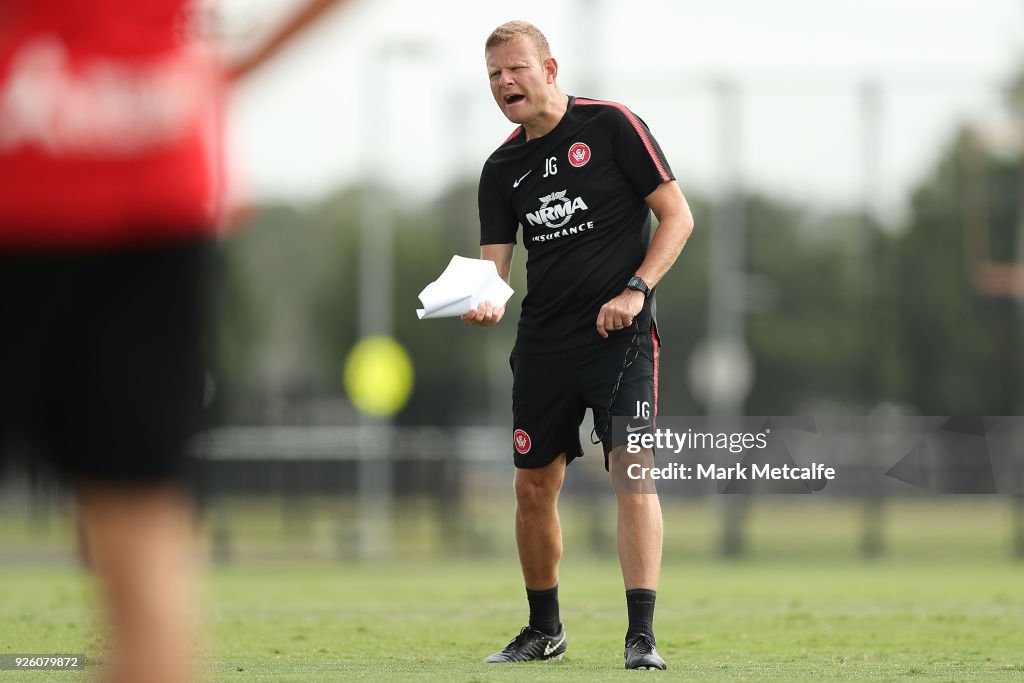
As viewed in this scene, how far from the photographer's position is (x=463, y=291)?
20.5 feet

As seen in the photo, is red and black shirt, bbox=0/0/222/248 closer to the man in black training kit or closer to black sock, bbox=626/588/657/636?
the man in black training kit

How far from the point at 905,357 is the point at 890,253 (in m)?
2.33

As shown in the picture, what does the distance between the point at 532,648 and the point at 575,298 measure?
4.43 ft

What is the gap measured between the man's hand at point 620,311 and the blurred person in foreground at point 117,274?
358 cm

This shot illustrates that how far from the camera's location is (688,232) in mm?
6473

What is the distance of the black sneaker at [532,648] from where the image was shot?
21.4 ft

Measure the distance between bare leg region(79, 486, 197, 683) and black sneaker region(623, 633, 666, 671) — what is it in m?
3.62

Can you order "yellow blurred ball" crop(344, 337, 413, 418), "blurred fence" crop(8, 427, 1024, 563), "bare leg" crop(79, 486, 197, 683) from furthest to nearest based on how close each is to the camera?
"yellow blurred ball" crop(344, 337, 413, 418) < "blurred fence" crop(8, 427, 1024, 563) < "bare leg" crop(79, 486, 197, 683)

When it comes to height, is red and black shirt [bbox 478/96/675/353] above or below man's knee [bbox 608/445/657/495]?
above

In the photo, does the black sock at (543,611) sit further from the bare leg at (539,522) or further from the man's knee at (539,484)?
the man's knee at (539,484)

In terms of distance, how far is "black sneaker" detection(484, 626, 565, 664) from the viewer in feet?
21.4

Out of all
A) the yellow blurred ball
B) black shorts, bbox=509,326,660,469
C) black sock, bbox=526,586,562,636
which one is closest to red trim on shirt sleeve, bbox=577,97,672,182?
black shorts, bbox=509,326,660,469

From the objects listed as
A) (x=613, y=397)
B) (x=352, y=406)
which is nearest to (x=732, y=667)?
(x=613, y=397)

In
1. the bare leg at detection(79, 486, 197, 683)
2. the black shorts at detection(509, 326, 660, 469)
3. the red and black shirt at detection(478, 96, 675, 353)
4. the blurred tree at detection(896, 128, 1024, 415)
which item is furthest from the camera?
the blurred tree at detection(896, 128, 1024, 415)
